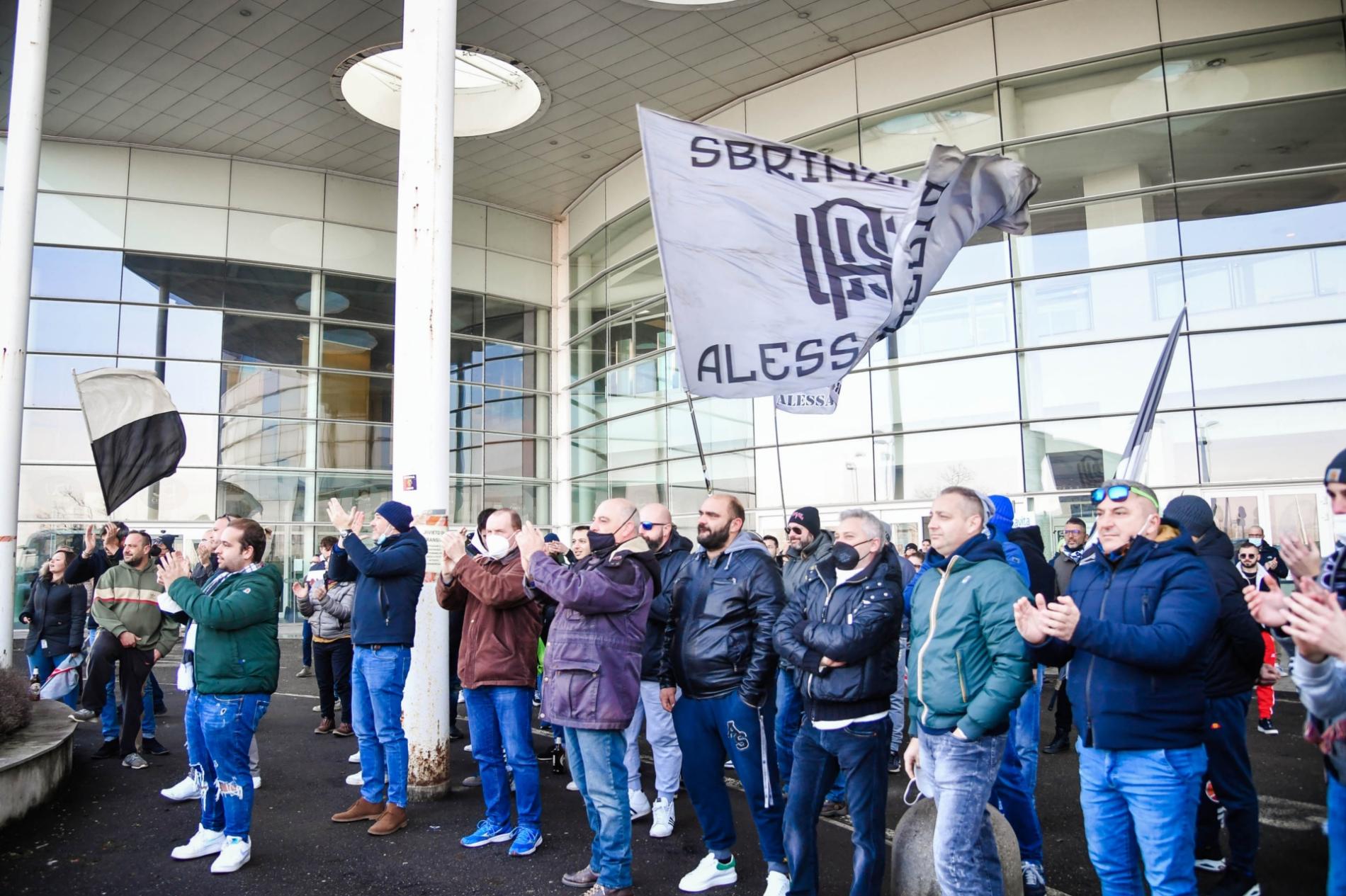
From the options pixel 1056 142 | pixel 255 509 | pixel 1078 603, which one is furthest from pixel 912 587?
pixel 255 509

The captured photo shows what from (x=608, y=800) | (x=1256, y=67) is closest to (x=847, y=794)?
(x=608, y=800)

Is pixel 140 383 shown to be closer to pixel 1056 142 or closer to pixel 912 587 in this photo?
pixel 912 587

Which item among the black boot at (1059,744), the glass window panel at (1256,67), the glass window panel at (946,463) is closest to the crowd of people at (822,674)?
the black boot at (1059,744)

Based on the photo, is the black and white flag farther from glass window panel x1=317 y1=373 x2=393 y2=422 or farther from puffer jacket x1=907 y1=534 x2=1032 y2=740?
glass window panel x1=317 y1=373 x2=393 y2=422

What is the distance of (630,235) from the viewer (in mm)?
22562

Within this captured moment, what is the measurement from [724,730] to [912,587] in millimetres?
1248

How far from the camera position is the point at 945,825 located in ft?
12.3

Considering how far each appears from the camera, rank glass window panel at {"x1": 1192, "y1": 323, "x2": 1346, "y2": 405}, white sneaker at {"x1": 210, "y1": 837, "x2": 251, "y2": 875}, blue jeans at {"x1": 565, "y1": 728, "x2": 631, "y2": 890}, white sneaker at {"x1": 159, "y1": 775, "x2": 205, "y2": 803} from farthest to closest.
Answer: glass window panel at {"x1": 1192, "y1": 323, "x2": 1346, "y2": 405} → white sneaker at {"x1": 159, "y1": 775, "x2": 205, "y2": 803} → white sneaker at {"x1": 210, "y1": 837, "x2": 251, "y2": 875} → blue jeans at {"x1": 565, "y1": 728, "x2": 631, "y2": 890}

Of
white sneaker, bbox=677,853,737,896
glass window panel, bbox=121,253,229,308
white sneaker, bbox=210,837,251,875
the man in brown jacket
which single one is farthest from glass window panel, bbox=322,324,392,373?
white sneaker, bbox=677,853,737,896

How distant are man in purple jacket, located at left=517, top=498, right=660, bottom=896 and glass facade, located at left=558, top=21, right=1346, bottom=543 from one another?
12596mm

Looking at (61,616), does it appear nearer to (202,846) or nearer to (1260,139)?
(202,846)

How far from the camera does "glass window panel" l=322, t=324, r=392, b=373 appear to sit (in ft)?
74.7

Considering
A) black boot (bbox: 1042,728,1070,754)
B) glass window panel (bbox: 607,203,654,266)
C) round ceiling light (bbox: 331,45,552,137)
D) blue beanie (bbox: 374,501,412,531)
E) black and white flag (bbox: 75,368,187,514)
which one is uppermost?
round ceiling light (bbox: 331,45,552,137)

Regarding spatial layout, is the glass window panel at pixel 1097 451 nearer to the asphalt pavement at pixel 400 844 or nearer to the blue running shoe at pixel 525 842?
the asphalt pavement at pixel 400 844
